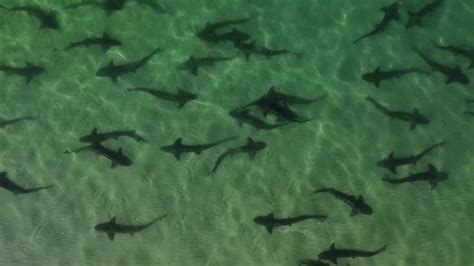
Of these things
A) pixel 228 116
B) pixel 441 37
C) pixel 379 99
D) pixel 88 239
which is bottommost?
pixel 88 239

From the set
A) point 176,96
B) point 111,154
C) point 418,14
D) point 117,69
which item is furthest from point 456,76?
point 111,154

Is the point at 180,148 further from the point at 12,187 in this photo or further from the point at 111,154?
the point at 12,187

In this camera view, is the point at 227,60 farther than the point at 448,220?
Yes

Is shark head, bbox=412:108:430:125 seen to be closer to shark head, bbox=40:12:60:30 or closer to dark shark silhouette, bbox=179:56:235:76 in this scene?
dark shark silhouette, bbox=179:56:235:76

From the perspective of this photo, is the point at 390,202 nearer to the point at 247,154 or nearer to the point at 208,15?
the point at 247,154

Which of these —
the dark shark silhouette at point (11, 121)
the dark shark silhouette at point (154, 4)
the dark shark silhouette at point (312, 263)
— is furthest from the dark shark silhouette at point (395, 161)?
the dark shark silhouette at point (11, 121)

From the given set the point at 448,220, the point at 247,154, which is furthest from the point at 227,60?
the point at 448,220

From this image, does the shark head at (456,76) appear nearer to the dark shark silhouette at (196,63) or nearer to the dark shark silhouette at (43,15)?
the dark shark silhouette at (196,63)
